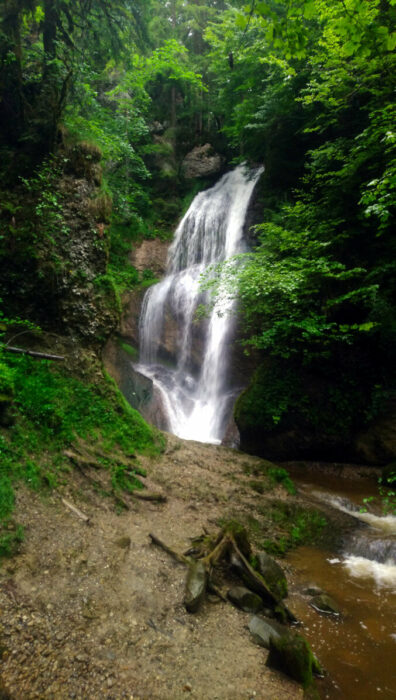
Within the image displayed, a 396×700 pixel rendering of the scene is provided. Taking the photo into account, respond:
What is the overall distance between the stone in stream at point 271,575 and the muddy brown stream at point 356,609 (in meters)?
0.20

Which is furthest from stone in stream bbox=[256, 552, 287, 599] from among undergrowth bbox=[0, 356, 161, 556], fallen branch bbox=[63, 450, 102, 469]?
fallen branch bbox=[63, 450, 102, 469]

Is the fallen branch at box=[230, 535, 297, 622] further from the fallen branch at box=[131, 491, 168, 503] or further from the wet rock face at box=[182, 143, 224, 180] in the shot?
the wet rock face at box=[182, 143, 224, 180]

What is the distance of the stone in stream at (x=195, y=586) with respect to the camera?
11.4ft

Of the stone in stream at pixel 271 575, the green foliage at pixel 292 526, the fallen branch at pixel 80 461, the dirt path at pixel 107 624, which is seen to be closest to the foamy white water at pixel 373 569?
the green foliage at pixel 292 526

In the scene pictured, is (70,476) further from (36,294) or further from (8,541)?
(36,294)

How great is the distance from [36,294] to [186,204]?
1739 cm

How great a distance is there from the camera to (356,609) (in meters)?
4.09

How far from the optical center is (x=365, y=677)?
315cm

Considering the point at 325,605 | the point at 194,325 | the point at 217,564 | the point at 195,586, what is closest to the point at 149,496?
the point at 217,564

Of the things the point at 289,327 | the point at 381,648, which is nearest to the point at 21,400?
the point at 381,648

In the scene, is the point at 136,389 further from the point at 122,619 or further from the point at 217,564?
the point at 122,619

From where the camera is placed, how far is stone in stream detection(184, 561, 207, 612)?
11.4ft

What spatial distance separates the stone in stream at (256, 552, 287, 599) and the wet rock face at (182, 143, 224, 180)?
892 inches

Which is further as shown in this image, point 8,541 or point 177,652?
point 8,541
